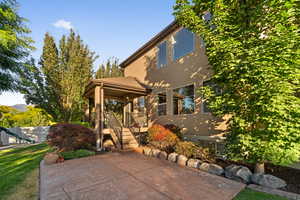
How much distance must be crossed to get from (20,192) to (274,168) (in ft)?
24.6

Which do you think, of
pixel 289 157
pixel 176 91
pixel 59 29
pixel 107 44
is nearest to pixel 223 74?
pixel 289 157

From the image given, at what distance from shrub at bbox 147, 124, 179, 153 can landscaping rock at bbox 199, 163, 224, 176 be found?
2.09 metres

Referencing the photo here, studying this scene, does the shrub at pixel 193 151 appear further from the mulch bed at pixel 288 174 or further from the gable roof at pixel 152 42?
the gable roof at pixel 152 42

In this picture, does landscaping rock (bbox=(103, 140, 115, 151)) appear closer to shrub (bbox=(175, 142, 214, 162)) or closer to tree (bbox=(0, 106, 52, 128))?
shrub (bbox=(175, 142, 214, 162))

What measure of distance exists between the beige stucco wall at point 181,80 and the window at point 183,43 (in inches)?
12.5

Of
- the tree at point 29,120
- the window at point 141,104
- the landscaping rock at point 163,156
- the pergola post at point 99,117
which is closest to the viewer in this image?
the landscaping rock at point 163,156

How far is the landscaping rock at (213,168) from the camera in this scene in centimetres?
446

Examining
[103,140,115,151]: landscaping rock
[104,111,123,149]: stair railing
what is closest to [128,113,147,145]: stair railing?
[104,111,123,149]: stair railing

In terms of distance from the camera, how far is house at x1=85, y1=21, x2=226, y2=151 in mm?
7491

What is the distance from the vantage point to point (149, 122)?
36.1 ft

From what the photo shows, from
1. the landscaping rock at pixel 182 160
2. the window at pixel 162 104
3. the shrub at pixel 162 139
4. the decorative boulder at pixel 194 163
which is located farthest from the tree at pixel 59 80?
the decorative boulder at pixel 194 163

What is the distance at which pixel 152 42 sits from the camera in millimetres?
10656

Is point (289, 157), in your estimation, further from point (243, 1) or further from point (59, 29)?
point (59, 29)

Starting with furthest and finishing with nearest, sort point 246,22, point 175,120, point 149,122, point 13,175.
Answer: point 149,122, point 175,120, point 13,175, point 246,22
